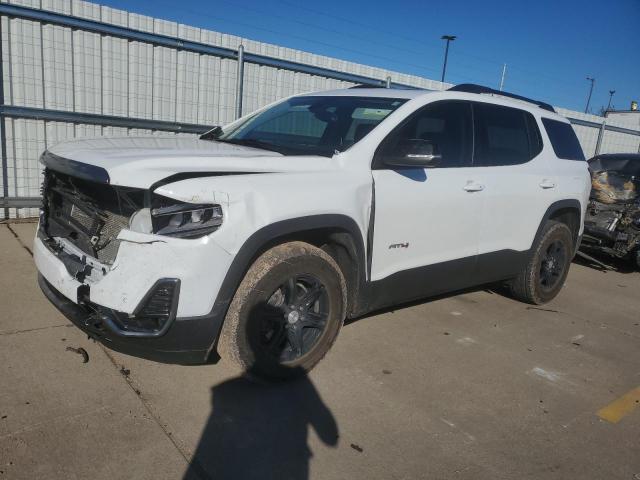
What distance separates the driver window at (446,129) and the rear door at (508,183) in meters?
0.11

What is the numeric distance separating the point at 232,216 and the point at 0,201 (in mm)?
5013

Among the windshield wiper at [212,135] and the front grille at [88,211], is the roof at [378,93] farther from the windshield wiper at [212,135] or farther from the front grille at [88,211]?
the front grille at [88,211]

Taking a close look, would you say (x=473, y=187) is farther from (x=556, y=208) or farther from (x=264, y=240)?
(x=264, y=240)

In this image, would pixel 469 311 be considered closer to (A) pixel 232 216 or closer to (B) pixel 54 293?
(A) pixel 232 216

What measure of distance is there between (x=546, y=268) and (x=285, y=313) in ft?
10.5

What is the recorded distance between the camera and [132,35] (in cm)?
688

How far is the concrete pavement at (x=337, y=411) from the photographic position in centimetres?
252

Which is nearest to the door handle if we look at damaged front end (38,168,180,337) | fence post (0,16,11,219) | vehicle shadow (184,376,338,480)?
vehicle shadow (184,376,338,480)

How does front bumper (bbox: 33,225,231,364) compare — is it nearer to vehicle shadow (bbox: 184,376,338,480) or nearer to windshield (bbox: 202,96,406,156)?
vehicle shadow (bbox: 184,376,338,480)

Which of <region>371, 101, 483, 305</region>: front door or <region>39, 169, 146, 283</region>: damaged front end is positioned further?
<region>371, 101, 483, 305</region>: front door

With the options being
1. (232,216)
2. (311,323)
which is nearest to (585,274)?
(311,323)

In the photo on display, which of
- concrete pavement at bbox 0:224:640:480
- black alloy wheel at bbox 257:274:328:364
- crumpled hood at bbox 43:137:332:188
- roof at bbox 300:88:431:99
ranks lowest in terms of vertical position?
concrete pavement at bbox 0:224:640:480

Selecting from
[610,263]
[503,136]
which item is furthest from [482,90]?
[610,263]

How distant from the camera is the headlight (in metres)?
2.60
